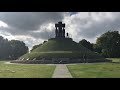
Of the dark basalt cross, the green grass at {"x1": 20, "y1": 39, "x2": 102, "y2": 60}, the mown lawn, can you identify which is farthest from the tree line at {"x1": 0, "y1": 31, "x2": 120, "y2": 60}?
the mown lawn

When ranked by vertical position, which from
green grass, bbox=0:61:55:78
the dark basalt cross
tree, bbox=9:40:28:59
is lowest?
green grass, bbox=0:61:55:78

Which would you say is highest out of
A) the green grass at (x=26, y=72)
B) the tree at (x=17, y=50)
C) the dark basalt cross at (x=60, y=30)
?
the dark basalt cross at (x=60, y=30)

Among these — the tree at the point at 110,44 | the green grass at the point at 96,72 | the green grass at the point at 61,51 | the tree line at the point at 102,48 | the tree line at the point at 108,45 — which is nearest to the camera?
the green grass at the point at 96,72

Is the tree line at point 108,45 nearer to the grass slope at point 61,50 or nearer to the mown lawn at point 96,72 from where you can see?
the grass slope at point 61,50

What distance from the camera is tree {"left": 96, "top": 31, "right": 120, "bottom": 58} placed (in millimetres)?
51816

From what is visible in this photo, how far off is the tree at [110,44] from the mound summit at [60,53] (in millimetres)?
4175

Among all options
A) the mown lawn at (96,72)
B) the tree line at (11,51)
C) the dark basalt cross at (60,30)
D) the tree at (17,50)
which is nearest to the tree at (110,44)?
the dark basalt cross at (60,30)

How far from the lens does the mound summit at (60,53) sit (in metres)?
43.2

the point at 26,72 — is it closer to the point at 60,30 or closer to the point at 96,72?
the point at 96,72

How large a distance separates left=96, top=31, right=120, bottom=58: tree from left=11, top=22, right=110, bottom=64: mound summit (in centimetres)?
418

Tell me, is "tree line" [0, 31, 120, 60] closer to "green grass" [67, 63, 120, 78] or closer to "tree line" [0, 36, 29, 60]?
"tree line" [0, 36, 29, 60]
